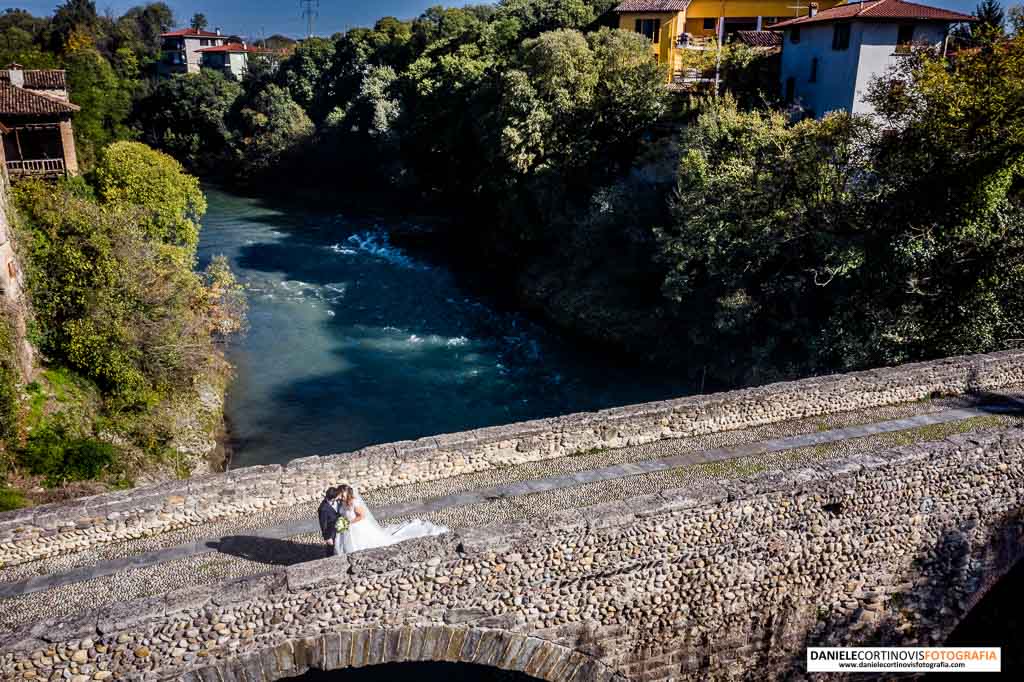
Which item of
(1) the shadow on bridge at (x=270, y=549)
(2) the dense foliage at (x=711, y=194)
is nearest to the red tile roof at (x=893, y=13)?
(2) the dense foliage at (x=711, y=194)

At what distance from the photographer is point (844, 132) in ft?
61.5

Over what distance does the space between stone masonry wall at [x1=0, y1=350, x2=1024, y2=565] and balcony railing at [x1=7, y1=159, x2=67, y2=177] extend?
54.5 feet

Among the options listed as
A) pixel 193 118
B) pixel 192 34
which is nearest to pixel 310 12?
pixel 192 34

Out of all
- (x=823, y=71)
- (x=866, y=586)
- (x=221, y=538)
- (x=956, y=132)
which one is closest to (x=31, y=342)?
(x=221, y=538)

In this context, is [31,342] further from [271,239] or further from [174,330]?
[271,239]

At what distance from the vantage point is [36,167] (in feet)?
72.4

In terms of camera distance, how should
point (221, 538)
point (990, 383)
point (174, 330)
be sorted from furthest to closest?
point (174, 330)
point (990, 383)
point (221, 538)

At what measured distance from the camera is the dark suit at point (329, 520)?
809cm

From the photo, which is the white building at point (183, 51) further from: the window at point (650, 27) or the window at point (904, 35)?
the window at point (904, 35)

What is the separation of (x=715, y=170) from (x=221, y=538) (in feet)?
52.8

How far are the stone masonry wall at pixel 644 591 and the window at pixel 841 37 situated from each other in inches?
658

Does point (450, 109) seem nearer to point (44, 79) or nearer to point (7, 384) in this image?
point (44, 79)

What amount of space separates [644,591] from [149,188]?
18.2m

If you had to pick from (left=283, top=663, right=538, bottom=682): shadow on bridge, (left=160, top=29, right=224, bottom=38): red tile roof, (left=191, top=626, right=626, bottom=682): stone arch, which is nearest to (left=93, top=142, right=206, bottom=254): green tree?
(left=283, top=663, right=538, bottom=682): shadow on bridge
